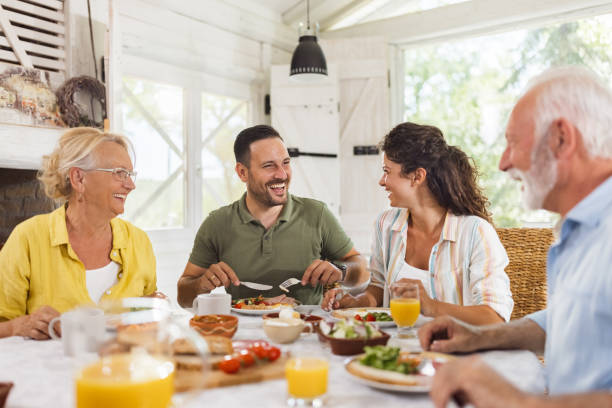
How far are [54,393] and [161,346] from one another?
16.2 inches

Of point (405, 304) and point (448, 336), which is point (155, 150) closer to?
point (405, 304)

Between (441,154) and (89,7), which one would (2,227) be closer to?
(89,7)

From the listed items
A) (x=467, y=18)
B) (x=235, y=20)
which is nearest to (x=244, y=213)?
(x=235, y=20)

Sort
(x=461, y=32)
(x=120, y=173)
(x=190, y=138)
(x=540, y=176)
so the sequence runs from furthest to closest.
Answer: (x=461, y=32), (x=190, y=138), (x=120, y=173), (x=540, y=176)

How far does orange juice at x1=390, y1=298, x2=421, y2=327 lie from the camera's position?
1.49m

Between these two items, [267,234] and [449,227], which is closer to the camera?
[449,227]

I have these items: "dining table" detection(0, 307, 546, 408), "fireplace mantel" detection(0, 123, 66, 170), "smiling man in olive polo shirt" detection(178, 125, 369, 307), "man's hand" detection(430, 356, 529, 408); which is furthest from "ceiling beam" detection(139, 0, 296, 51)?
"man's hand" detection(430, 356, 529, 408)

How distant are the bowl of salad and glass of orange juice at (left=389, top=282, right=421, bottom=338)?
202 mm

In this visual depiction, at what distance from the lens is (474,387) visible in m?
0.86

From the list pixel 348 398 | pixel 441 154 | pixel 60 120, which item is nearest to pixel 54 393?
pixel 348 398

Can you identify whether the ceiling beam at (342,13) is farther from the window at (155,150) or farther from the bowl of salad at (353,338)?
the bowl of salad at (353,338)

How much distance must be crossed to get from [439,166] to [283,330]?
114 centimetres

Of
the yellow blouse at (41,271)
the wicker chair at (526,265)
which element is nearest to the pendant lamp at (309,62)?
the wicker chair at (526,265)

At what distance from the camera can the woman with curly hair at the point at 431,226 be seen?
6.57 feet
